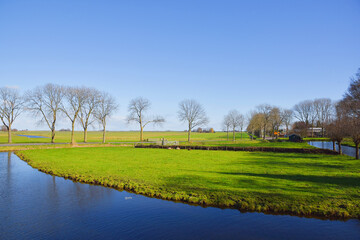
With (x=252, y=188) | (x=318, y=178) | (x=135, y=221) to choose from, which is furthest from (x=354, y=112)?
(x=135, y=221)

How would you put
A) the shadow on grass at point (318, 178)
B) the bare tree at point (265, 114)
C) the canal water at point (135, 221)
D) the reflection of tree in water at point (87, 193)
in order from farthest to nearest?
the bare tree at point (265, 114)
the shadow on grass at point (318, 178)
the reflection of tree in water at point (87, 193)
the canal water at point (135, 221)

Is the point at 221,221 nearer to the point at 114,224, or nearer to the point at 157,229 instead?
the point at 157,229

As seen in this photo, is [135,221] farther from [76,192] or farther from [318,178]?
[318,178]

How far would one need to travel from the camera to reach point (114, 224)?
10078 mm

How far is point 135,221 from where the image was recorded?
1046 centimetres

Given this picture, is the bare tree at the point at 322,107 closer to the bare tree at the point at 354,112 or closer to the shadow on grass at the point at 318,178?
the bare tree at the point at 354,112

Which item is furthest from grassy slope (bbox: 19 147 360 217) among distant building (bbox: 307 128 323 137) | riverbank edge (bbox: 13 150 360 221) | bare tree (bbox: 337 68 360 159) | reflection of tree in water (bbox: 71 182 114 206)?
distant building (bbox: 307 128 323 137)

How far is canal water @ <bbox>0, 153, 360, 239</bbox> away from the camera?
908 centimetres

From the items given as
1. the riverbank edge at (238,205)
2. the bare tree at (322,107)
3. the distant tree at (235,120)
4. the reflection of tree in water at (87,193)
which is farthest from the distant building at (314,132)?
the reflection of tree in water at (87,193)

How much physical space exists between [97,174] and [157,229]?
1134cm

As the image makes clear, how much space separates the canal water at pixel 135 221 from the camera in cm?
908

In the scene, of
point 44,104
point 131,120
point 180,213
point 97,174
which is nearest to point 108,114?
point 131,120

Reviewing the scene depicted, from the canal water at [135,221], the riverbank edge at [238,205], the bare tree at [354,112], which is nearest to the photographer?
the canal water at [135,221]

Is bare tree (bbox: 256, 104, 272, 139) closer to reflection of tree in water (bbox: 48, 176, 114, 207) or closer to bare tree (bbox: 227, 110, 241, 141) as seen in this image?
bare tree (bbox: 227, 110, 241, 141)
